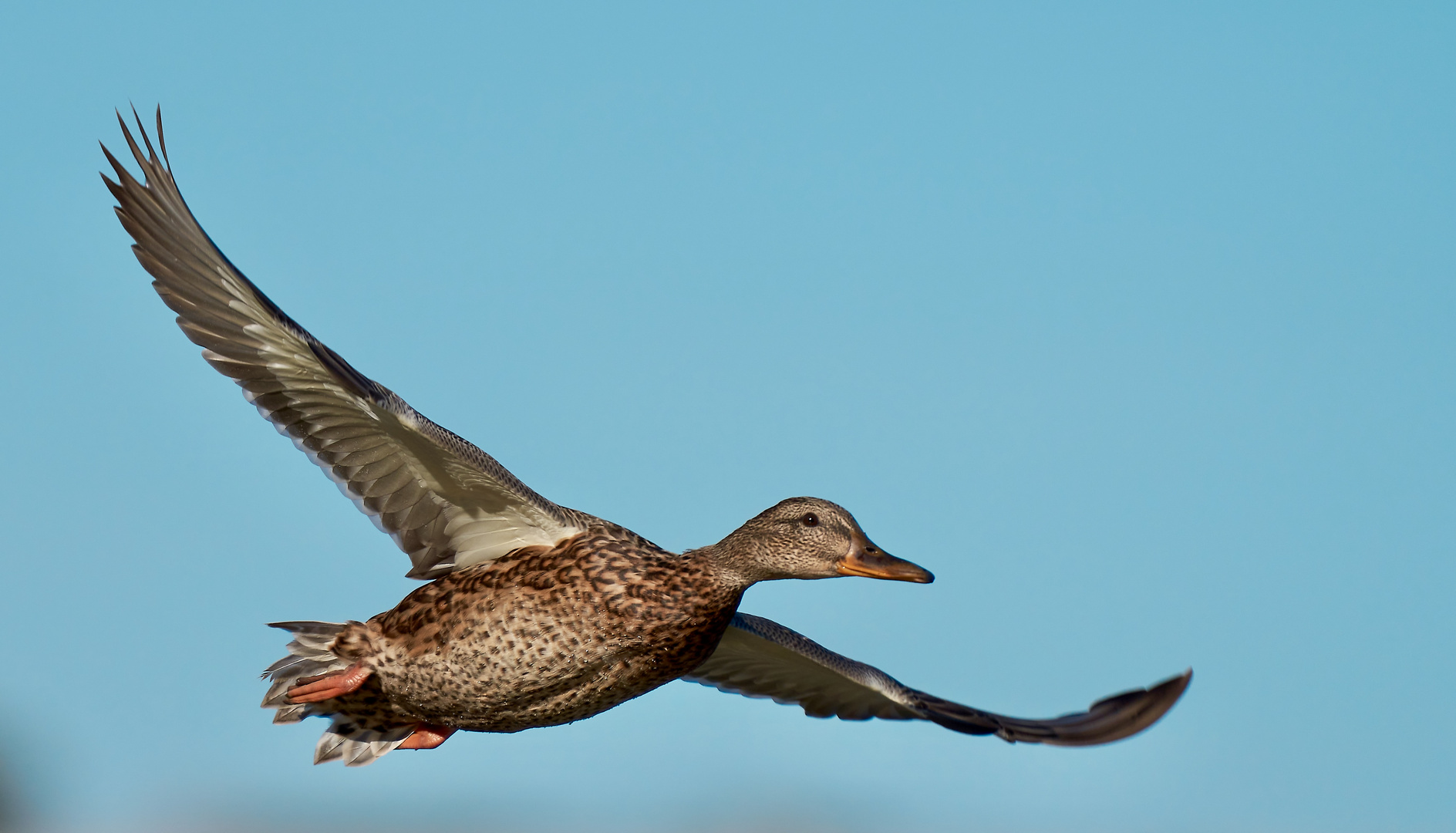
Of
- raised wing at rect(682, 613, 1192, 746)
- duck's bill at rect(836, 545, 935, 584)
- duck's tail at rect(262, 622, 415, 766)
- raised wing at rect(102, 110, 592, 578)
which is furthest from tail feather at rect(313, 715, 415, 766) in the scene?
duck's bill at rect(836, 545, 935, 584)

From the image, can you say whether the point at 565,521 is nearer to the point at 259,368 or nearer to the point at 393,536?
the point at 393,536

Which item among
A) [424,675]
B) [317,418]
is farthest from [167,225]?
[424,675]

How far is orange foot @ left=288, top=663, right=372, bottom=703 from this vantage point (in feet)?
27.5

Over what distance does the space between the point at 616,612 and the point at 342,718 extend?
210 cm

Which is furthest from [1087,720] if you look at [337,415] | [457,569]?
[337,415]

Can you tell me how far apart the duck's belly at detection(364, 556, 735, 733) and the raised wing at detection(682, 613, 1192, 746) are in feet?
6.03

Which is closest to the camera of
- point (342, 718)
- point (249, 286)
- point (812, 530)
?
point (249, 286)

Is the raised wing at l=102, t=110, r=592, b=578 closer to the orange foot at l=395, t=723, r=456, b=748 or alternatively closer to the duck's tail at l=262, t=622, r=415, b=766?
the duck's tail at l=262, t=622, r=415, b=766

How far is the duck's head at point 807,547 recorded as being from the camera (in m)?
8.15

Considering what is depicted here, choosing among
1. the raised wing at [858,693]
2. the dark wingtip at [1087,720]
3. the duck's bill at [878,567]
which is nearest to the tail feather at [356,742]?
the raised wing at [858,693]

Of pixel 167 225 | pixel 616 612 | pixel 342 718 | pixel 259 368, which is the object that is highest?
pixel 167 225

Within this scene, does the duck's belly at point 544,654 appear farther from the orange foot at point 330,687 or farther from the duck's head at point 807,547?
the duck's head at point 807,547

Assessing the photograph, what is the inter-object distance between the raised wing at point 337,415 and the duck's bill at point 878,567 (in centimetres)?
158

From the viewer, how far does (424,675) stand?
27.0 ft
